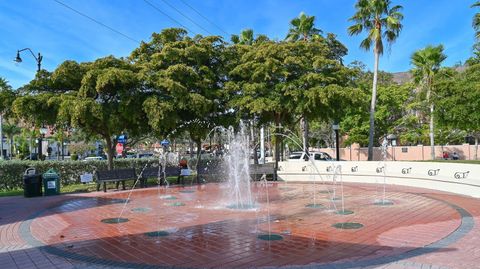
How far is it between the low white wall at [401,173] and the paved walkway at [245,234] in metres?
1.53

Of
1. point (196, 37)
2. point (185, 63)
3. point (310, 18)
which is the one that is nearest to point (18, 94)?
point (185, 63)

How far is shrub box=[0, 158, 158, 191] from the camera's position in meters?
16.4

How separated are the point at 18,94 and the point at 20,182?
3.61m

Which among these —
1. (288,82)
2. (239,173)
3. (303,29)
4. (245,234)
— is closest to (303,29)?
(303,29)

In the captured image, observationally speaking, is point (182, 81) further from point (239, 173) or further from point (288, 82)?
point (239, 173)

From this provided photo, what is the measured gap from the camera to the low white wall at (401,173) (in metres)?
12.6

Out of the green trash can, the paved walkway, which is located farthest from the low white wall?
the green trash can

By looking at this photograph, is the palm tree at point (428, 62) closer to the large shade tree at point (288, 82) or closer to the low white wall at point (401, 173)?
the large shade tree at point (288, 82)

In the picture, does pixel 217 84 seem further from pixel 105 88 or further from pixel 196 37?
pixel 105 88

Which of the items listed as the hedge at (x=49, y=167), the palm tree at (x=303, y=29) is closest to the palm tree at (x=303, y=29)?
the palm tree at (x=303, y=29)

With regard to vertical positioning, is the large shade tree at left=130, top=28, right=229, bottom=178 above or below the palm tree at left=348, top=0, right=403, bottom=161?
below

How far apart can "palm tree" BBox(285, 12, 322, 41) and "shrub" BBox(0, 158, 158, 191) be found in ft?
48.3

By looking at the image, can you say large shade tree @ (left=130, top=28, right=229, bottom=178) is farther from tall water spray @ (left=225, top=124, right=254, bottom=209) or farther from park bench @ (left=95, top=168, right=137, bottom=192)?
tall water spray @ (left=225, top=124, right=254, bottom=209)

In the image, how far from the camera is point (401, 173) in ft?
51.2
